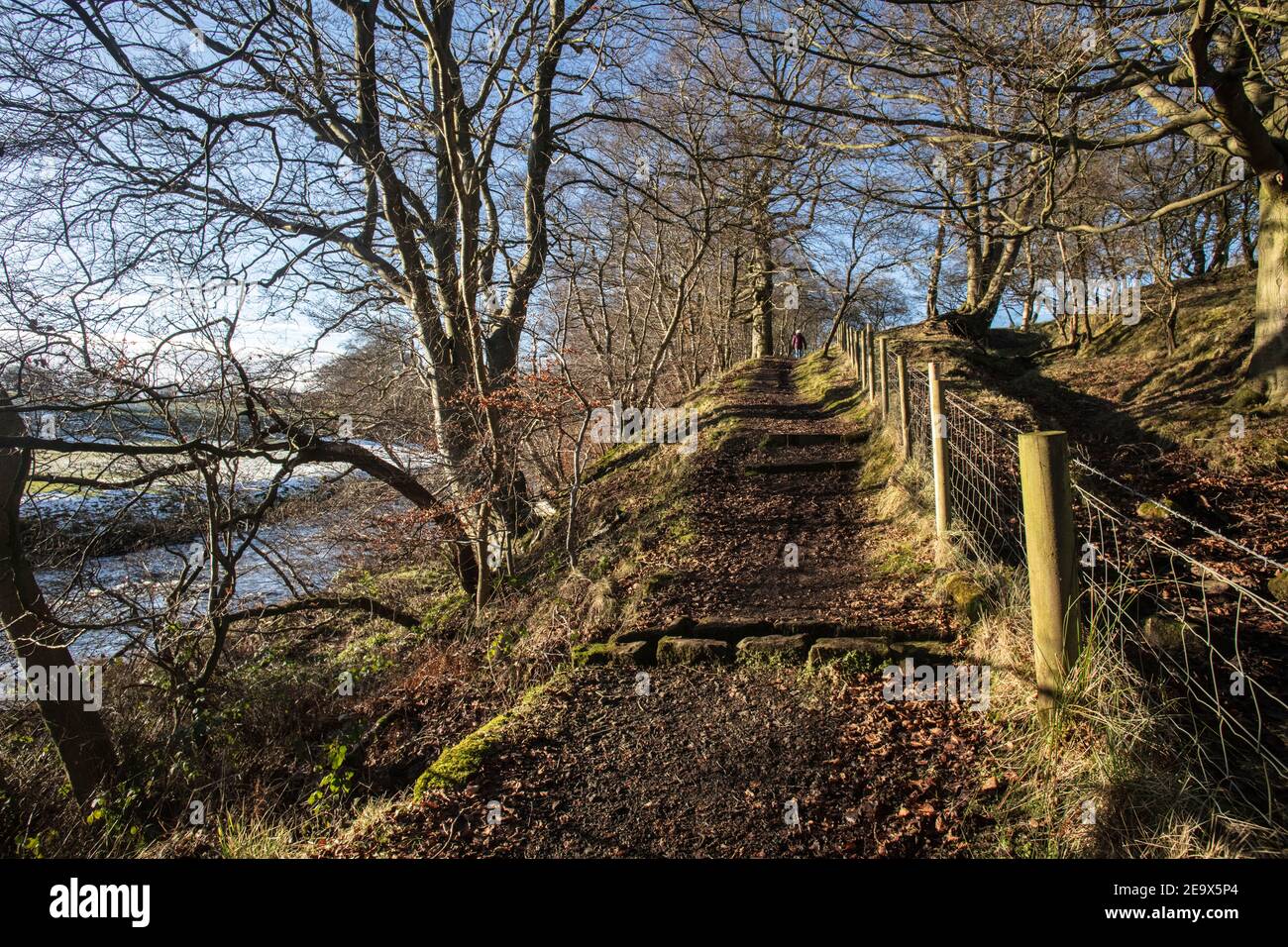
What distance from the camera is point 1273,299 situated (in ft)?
26.3

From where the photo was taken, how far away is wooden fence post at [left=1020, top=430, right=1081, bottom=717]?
274cm

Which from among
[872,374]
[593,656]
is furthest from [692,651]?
[872,374]

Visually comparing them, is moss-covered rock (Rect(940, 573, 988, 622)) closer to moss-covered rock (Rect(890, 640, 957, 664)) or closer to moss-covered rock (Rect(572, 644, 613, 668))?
moss-covered rock (Rect(890, 640, 957, 664))

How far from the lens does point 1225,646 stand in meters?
3.67

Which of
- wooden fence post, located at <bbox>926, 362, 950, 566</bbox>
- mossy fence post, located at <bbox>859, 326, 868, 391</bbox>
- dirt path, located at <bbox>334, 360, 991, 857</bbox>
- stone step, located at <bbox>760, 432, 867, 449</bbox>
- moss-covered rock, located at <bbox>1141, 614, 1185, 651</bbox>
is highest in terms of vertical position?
mossy fence post, located at <bbox>859, 326, 868, 391</bbox>

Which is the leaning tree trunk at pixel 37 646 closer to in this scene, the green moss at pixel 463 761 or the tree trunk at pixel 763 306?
the green moss at pixel 463 761

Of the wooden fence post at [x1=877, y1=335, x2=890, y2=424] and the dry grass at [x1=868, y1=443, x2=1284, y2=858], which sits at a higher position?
the wooden fence post at [x1=877, y1=335, x2=890, y2=424]

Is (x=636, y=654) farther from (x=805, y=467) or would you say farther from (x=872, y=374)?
(x=872, y=374)

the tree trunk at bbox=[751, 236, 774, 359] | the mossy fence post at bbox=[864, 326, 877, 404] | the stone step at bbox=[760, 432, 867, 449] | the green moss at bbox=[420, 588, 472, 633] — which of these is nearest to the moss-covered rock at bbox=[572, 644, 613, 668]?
the green moss at bbox=[420, 588, 472, 633]

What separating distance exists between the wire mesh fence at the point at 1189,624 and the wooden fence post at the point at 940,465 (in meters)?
0.04

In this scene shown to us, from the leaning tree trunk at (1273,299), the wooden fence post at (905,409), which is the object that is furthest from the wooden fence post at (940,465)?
the leaning tree trunk at (1273,299)

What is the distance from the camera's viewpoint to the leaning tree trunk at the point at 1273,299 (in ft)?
25.6

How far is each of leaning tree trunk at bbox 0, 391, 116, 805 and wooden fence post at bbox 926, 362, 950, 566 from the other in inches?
267

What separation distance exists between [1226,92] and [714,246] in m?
11.4
